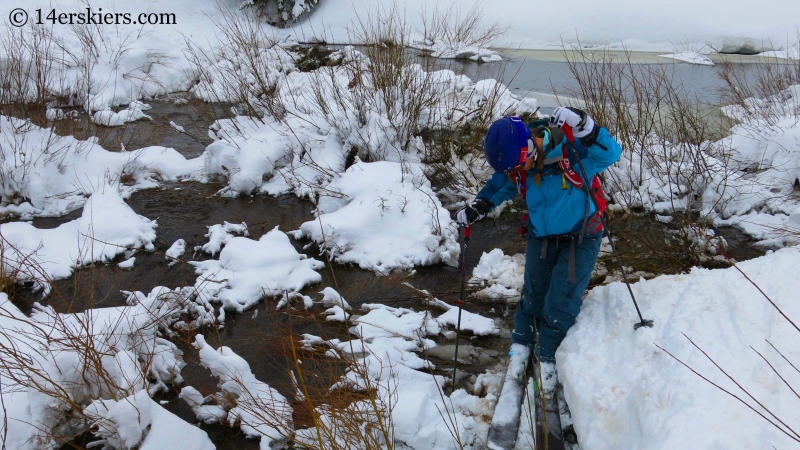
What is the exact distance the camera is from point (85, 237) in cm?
468

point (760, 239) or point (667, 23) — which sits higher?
point (667, 23)

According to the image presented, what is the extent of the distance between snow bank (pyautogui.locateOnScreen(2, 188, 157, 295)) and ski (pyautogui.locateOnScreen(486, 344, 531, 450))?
3.90 metres

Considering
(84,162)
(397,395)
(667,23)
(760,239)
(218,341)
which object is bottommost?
(218,341)

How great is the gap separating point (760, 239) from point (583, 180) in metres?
3.38

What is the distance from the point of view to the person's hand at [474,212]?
2.96m

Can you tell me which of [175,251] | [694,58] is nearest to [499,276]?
[175,251]

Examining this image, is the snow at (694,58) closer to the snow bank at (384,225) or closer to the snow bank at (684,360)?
the snow bank at (384,225)

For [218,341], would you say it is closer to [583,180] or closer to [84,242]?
[84,242]

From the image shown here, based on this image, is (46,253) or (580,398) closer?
(580,398)

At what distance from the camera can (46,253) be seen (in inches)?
176

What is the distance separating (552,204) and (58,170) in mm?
6127

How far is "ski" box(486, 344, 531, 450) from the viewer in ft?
8.43

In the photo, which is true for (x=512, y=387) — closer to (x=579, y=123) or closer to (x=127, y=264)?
(x=579, y=123)

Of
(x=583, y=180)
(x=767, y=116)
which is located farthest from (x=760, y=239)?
(x=583, y=180)
